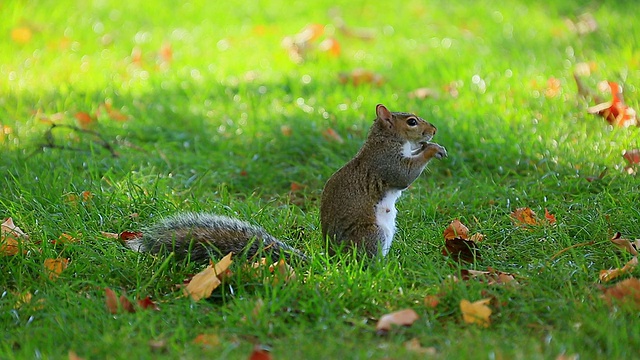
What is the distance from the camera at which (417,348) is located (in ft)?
8.04

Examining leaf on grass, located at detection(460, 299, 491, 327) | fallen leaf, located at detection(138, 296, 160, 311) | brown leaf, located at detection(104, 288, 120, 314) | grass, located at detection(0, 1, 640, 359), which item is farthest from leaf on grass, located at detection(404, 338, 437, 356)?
brown leaf, located at detection(104, 288, 120, 314)

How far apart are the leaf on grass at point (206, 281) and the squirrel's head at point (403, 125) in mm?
833

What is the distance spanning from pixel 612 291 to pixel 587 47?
3873 millimetres

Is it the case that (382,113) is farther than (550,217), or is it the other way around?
(550,217)

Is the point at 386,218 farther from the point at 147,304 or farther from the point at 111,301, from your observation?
the point at 111,301

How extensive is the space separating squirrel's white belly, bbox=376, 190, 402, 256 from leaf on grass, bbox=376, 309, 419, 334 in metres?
0.47

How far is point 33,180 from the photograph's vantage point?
12.9 feet

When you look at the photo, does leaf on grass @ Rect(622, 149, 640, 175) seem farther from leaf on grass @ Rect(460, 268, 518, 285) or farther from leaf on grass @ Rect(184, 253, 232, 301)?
leaf on grass @ Rect(184, 253, 232, 301)

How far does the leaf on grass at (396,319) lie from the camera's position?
8.55 ft

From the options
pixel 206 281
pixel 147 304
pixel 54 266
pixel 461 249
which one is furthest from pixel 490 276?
pixel 54 266

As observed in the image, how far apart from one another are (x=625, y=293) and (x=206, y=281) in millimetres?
1329

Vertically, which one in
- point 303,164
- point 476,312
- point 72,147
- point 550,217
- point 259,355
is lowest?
point 303,164

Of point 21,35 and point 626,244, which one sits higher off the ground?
point 626,244

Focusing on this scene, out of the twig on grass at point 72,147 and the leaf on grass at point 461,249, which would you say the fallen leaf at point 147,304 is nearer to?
the leaf on grass at point 461,249
